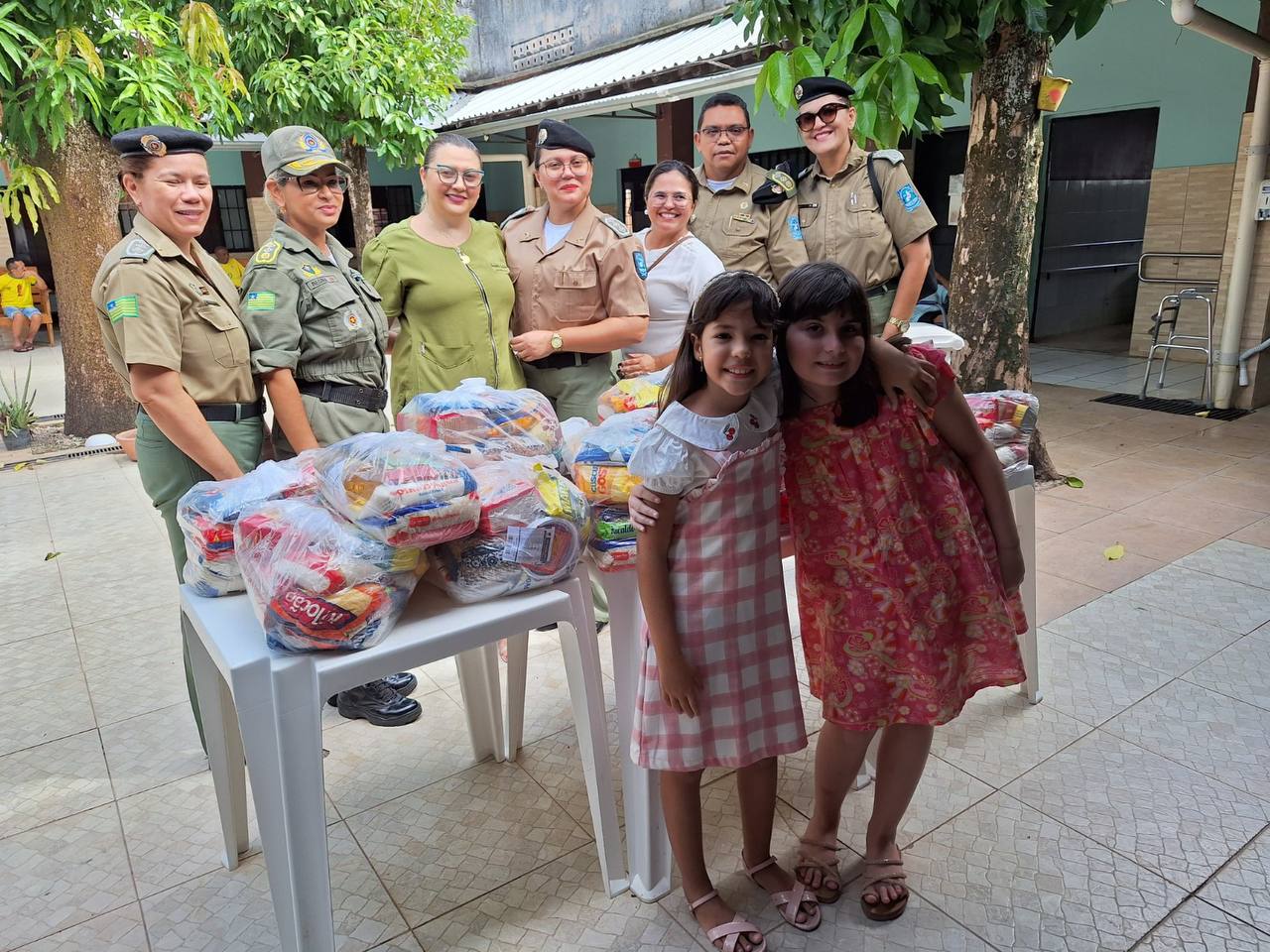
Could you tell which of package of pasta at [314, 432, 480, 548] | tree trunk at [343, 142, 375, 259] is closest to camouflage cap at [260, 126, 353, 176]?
package of pasta at [314, 432, 480, 548]

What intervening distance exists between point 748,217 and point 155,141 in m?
1.97

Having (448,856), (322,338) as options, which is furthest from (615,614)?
(322,338)

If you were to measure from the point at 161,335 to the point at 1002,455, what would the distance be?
83.6 inches

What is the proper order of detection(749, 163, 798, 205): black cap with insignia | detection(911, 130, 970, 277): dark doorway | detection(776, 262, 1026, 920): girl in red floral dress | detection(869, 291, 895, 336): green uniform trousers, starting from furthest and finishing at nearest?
detection(911, 130, 970, 277): dark doorway
detection(869, 291, 895, 336): green uniform trousers
detection(749, 163, 798, 205): black cap with insignia
detection(776, 262, 1026, 920): girl in red floral dress

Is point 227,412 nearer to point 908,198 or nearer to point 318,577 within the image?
point 318,577

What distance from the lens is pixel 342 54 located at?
7.23 meters

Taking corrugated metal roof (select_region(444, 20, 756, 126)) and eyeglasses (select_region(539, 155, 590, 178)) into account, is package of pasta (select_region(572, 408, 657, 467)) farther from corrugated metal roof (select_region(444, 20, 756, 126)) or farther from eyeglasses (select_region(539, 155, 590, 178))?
corrugated metal roof (select_region(444, 20, 756, 126))

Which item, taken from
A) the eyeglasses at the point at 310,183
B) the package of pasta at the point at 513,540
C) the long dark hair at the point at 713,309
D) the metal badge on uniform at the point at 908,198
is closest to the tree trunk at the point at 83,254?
the eyeglasses at the point at 310,183

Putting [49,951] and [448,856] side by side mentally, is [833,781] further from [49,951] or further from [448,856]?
[49,951]

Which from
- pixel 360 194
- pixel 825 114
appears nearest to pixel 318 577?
pixel 825 114

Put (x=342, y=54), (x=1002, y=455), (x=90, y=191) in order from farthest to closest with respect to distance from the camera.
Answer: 1. (x=342, y=54)
2. (x=90, y=191)
3. (x=1002, y=455)

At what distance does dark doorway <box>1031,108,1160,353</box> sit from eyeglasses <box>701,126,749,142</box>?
7.08m

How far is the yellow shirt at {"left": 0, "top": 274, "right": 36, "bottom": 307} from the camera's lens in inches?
468

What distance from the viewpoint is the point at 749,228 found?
3268mm
